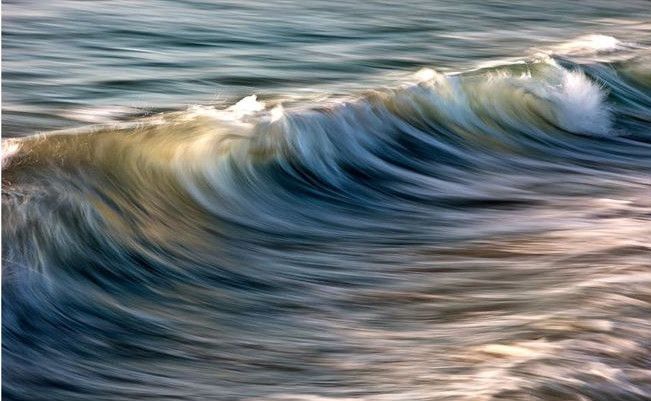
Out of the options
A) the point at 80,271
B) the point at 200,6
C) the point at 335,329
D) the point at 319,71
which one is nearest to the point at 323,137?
the point at 319,71

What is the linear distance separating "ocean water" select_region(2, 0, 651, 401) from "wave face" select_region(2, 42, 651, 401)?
1 cm

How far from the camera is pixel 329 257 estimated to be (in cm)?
486

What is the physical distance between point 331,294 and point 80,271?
90 cm

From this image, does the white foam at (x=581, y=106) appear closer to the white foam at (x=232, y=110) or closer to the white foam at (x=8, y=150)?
the white foam at (x=232, y=110)

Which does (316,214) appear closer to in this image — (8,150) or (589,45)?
(8,150)

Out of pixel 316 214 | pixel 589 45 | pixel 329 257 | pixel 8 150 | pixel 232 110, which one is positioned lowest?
pixel 329 257

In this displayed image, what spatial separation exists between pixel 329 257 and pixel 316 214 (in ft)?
2.49

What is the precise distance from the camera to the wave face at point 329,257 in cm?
348

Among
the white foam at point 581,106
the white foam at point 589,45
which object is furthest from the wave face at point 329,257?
the white foam at point 589,45

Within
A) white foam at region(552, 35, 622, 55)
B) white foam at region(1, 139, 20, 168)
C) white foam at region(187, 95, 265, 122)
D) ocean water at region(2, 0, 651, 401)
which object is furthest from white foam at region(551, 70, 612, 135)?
white foam at region(1, 139, 20, 168)

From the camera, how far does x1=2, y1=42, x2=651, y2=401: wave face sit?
137 inches

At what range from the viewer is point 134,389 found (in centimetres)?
344

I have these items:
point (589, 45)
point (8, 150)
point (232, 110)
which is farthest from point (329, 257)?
point (589, 45)

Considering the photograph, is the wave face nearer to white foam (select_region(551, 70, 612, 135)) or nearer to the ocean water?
the ocean water
